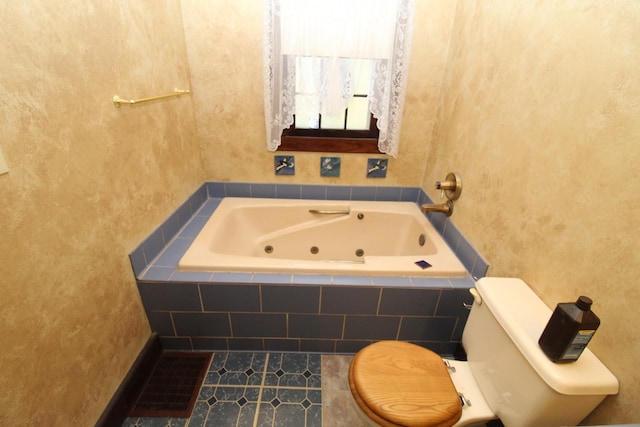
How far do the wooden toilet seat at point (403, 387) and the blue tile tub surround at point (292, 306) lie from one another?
0.32 meters

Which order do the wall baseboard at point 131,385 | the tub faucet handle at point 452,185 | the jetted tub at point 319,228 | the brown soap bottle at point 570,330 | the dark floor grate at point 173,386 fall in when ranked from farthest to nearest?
1. the jetted tub at point 319,228
2. the tub faucet handle at point 452,185
3. the dark floor grate at point 173,386
4. the wall baseboard at point 131,385
5. the brown soap bottle at point 570,330

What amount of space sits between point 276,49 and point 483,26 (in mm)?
1042

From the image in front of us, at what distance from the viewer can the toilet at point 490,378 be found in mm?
735

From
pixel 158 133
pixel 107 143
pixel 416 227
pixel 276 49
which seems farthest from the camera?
pixel 416 227

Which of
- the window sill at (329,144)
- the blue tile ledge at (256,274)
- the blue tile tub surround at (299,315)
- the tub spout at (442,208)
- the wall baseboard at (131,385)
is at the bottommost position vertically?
the wall baseboard at (131,385)

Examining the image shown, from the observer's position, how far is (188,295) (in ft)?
4.47

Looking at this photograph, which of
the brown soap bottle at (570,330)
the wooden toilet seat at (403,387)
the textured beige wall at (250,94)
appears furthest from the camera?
the textured beige wall at (250,94)

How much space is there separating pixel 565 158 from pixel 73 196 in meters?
1.55

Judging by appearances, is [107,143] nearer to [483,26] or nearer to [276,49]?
[276,49]

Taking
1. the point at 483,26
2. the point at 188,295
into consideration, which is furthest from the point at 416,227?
the point at 188,295

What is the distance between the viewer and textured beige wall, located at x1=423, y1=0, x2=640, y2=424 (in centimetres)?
73

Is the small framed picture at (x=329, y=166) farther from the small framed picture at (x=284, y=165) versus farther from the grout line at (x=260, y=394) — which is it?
the grout line at (x=260, y=394)

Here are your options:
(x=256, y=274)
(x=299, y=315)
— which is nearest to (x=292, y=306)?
(x=299, y=315)

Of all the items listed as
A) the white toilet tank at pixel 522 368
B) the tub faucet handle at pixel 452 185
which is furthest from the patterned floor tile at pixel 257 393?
the tub faucet handle at pixel 452 185
